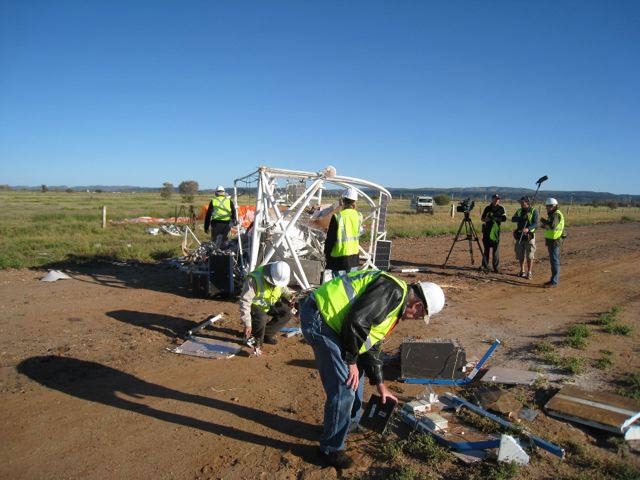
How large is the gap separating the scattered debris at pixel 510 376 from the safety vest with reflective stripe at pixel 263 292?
9.31ft

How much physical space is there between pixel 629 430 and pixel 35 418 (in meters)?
5.66

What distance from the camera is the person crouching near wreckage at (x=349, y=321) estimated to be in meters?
3.26

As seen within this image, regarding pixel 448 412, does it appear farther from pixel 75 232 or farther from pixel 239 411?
pixel 75 232

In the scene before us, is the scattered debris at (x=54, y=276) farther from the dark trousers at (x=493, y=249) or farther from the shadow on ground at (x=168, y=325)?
the dark trousers at (x=493, y=249)

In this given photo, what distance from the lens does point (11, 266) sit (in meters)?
11.4

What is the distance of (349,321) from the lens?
3.22m

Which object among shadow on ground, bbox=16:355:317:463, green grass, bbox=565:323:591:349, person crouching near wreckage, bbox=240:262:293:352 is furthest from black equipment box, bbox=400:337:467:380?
green grass, bbox=565:323:591:349

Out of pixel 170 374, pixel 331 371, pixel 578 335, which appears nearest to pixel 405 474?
pixel 331 371

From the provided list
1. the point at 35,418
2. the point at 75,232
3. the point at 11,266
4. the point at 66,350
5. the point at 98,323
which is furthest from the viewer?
the point at 75,232

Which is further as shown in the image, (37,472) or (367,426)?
(367,426)

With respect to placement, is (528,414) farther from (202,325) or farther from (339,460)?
(202,325)

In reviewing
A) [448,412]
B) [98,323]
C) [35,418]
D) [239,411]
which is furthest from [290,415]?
[98,323]

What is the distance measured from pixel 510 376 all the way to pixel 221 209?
24.5 feet

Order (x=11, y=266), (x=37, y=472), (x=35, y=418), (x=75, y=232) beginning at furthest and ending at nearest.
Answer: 1. (x=75, y=232)
2. (x=11, y=266)
3. (x=35, y=418)
4. (x=37, y=472)
